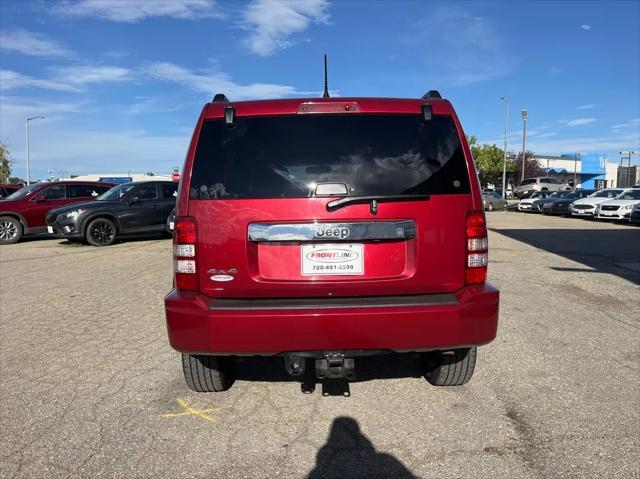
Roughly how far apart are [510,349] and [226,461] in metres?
3.05

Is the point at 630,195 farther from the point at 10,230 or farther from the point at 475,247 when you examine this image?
the point at 10,230

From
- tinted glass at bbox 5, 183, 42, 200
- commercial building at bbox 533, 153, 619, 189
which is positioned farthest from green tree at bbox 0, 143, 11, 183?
commercial building at bbox 533, 153, 619, 189

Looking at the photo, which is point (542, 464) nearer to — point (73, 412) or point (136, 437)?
point (136, 437)

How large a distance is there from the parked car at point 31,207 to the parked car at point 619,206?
2211cm

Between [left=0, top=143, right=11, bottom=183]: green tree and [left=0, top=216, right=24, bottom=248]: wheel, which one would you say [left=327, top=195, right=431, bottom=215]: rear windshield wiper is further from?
[left=0, top=143, right=11, bottom=183]: green tree

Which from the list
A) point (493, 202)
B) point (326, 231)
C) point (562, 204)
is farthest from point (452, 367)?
point (493, 202)

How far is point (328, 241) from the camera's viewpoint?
289 cm

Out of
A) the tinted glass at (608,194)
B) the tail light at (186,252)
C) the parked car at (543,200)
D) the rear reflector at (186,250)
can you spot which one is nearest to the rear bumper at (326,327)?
the tail light at (186,252)

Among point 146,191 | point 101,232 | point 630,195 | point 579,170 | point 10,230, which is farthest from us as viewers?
point 579,170

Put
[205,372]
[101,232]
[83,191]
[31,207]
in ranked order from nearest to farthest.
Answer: [205,372], [101,232], [31,207], [83,191]

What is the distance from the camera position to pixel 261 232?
9.46 feet

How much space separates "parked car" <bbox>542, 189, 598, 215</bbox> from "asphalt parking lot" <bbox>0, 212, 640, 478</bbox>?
2426 cm

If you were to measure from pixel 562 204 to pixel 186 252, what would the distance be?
2923 centimetres

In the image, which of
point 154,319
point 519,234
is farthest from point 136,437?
point 519,234
